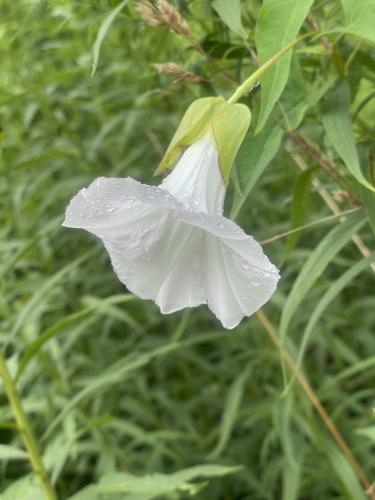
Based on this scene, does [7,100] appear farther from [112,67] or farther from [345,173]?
[112,67]

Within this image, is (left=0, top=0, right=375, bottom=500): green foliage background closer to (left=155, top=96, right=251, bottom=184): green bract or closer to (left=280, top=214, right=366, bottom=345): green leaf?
(left=280, top=214, right=366, bottom=345): green leaf

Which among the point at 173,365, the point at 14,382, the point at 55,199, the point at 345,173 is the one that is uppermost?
the point at 345,173

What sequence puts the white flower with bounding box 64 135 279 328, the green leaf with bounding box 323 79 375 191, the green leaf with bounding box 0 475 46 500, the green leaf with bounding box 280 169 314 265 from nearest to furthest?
the white flower with bounding box 64 135 279 328 → the green leaf with bounding box 323 79 375 191 → the green leaf with bounding box 280 169 314 265 → the green leaf with bounding box 0 475 46 500

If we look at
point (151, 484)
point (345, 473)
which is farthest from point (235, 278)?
point (345, 473)

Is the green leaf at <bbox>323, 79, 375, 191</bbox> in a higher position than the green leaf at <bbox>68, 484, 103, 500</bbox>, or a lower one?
higher

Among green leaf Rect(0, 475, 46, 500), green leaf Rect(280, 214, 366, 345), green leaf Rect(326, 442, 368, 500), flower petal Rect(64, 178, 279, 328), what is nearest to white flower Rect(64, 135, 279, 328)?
flower petal Rect(64, 178, 279, 328)

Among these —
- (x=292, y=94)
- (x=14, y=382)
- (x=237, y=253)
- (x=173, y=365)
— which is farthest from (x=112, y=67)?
(x=237, y=253)
